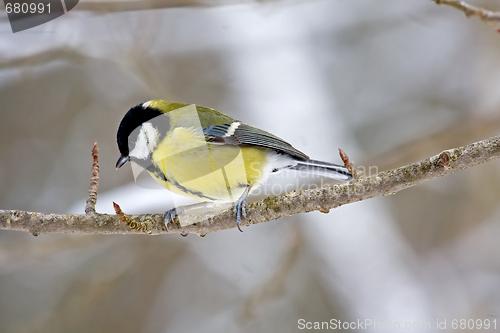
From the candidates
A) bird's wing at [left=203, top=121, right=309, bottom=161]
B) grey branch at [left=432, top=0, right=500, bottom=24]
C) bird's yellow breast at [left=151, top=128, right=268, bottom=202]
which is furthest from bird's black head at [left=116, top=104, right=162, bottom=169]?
grey branch at [left=432, top=0, right=500, bottom=24]

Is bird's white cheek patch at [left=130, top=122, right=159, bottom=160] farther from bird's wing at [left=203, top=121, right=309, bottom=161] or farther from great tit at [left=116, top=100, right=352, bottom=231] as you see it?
bird's wing at [left=203, top=121, right=309, bottom=161]

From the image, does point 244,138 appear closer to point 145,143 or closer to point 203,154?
→ point 203,154

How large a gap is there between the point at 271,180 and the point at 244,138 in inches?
43.1

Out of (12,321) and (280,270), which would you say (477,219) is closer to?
(280,270)

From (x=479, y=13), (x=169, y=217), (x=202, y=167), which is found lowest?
(x=169, y=217)

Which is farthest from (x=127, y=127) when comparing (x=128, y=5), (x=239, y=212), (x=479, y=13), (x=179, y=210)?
(x=479, y=13)

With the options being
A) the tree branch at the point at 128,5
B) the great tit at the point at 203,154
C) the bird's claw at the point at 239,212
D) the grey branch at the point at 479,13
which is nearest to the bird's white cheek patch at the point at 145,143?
the great tit at the point at 203,154

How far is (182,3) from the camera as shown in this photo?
281cm

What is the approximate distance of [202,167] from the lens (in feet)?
7.02

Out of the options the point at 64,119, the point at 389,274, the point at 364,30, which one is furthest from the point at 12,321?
the point at 364,30

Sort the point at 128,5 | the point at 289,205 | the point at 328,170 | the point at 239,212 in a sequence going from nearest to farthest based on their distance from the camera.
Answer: the point at 289,205, the point at 239,212, the point at 328,170, the point at 128,5

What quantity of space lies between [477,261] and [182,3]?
3460 mm

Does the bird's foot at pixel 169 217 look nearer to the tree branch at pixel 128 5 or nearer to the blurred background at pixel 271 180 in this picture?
the blurred background at pixel 271 180

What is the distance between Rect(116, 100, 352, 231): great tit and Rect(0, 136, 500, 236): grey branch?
0.11 metres
